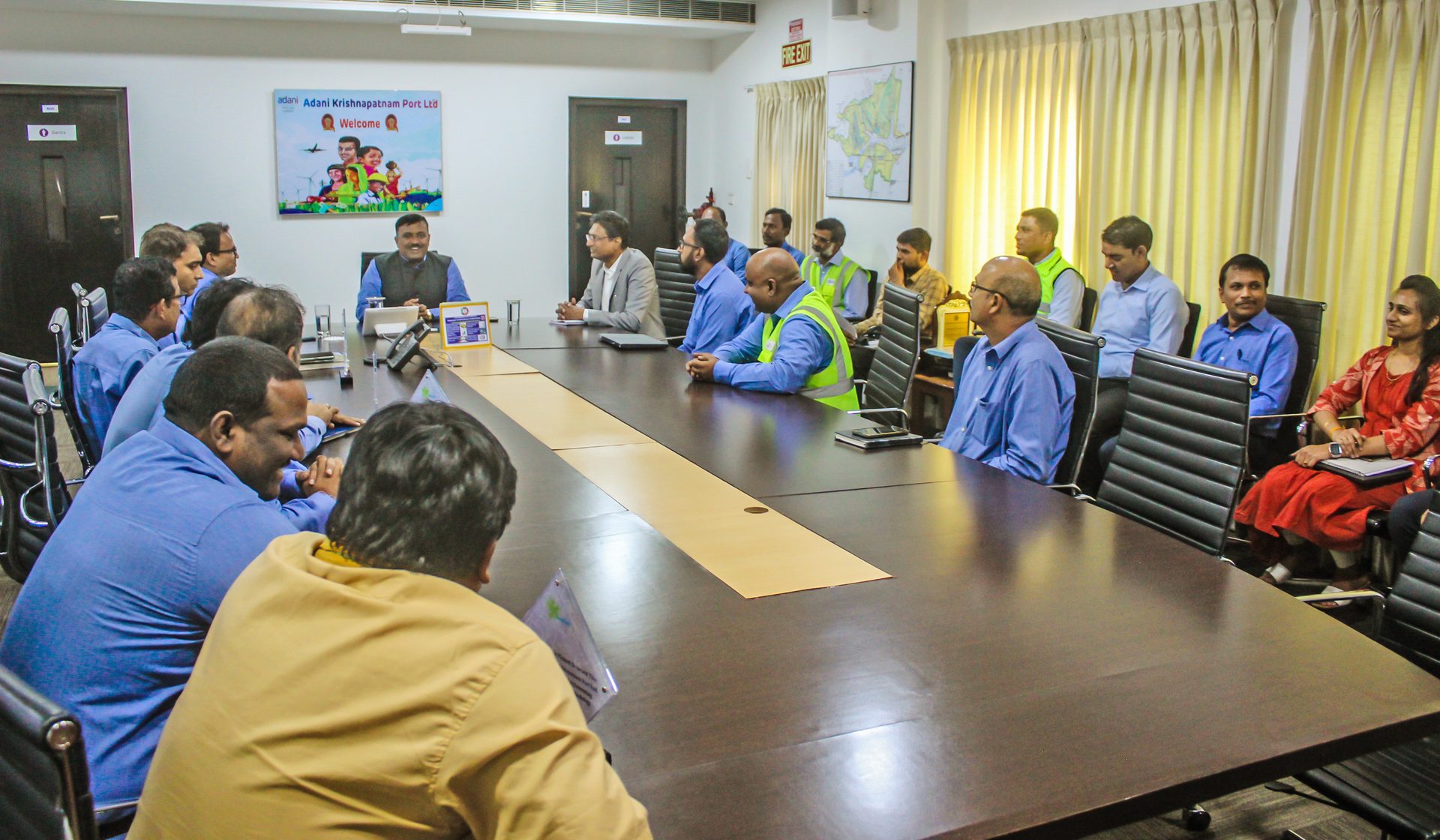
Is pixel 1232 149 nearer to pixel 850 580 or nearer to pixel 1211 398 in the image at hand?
pixel 1211 398

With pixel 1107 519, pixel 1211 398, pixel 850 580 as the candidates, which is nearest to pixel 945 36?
pixel 1211 398

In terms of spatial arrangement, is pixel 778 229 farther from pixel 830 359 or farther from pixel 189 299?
pixel 189 299

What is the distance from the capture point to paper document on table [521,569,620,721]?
1.45 metres

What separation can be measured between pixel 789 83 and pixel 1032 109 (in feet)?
8.99

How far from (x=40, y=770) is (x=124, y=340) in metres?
2.61

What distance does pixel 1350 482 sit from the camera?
3936 mm

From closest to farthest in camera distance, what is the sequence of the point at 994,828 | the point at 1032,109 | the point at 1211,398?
1. the point at 994,828
2. the point at 1211,398
3. the point at 1032,109

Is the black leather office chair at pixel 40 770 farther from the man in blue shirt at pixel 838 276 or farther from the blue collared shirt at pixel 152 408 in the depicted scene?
the man in blue shirt at pixel 838 276

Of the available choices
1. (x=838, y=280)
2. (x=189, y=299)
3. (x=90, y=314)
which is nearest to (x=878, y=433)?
(x=189, y=299)

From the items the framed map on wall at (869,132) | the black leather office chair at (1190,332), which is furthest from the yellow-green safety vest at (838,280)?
the black leather office chair at (1190,332)

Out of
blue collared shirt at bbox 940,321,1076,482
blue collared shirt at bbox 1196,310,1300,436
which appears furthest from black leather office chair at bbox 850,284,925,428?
blue collared shirt at bbox 1196,310,1300,436

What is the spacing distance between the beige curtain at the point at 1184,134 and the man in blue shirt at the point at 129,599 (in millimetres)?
4644

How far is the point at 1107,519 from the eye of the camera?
270cm

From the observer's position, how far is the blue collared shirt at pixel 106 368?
349 cm
